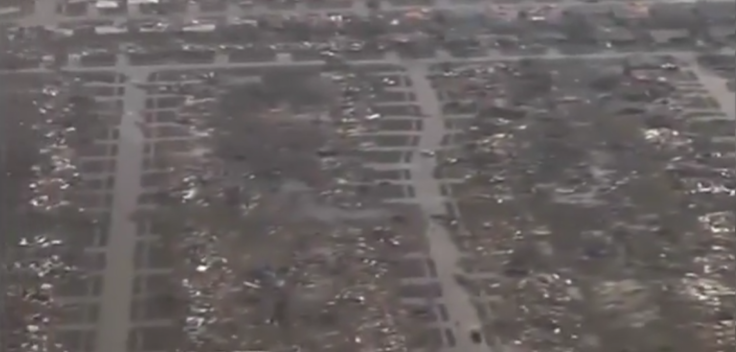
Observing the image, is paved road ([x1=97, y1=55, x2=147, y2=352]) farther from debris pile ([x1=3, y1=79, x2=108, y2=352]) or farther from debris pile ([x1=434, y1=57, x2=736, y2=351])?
debris pile ([x1=434, y1=57, x2=736, y2=351])

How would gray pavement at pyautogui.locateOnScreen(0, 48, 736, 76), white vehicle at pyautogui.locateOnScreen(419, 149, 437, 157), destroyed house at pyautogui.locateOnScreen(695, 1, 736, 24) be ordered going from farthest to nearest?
destroyed house at pyautogui.locateOnScreen(695, 1, 736, 24) → gray pavement at pyautogui.locateOnScreen(0, 48, 736, 76) → white vehicle at pyautogui.locateOnScreen(419, 149, 437, 157)

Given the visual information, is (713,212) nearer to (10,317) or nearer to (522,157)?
(522,157)

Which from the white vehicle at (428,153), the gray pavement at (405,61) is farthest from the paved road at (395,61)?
the white vehicle at (428,153)

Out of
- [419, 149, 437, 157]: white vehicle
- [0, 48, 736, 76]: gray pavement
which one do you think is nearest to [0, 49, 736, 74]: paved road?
[0, 48, 736, 76]: gray pavement

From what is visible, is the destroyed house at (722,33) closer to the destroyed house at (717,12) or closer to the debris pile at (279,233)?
the destroyed house at (717,12)

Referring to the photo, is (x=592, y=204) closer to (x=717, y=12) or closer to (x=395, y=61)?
(x=395, y=61)
